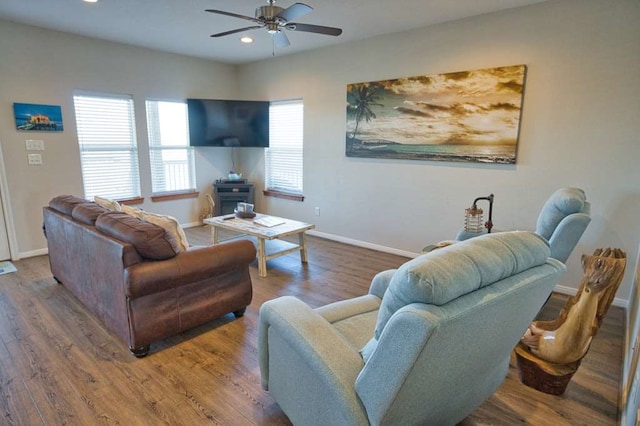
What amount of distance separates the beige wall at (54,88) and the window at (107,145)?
0.32ft

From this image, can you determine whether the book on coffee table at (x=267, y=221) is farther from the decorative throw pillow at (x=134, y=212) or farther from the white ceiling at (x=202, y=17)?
the white ceiling at (x=202, y=17)

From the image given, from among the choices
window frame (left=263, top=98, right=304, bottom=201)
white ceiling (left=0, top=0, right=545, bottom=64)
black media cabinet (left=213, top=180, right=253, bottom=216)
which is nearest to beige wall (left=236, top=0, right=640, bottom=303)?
white ceiling (left=0, top=0, right=545, bottom=64)

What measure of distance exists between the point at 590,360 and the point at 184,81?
5.76 m

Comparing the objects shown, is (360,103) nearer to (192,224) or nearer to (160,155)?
(160,155)

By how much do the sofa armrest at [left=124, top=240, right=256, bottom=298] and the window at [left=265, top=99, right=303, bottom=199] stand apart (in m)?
2.93

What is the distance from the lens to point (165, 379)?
2.15 metres

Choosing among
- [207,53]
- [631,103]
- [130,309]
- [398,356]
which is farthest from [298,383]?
[207,53]

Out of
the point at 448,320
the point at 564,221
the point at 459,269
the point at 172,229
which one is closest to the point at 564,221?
the point at 564,221

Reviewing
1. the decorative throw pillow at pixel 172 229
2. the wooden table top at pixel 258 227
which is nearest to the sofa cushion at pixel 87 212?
the decorative throw pillow at pixel 172 229

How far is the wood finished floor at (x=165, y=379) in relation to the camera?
188 cm

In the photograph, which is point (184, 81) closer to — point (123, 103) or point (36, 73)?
point (123, 103)

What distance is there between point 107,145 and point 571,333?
17.4 ft

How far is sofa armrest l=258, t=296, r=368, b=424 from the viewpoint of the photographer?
1.31m

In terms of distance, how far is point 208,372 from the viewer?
2217 millimetres
